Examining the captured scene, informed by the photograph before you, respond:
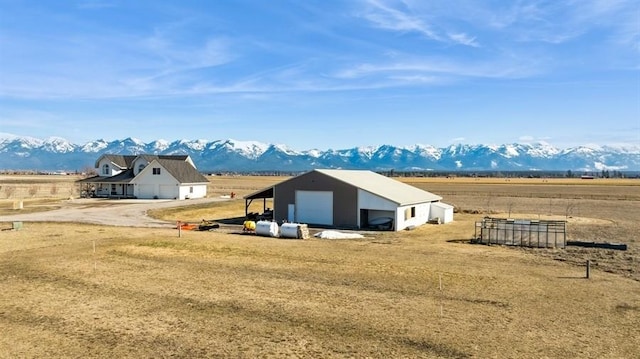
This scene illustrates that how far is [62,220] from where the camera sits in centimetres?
4584

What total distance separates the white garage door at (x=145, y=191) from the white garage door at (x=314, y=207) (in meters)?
35.4

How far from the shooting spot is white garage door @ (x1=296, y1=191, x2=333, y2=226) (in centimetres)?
4428

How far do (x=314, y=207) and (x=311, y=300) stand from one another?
26404 mm

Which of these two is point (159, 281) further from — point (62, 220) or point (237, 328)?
point (62, 220)

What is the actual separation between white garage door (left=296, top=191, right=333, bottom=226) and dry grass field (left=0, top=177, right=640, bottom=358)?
1057 cm

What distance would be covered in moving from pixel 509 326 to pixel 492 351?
7.99 ft

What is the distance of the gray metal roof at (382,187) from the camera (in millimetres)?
43125

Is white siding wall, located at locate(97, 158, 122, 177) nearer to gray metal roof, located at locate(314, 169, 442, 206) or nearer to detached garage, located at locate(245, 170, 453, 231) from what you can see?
detached garage, located at locate(245, 170, 453, 231)

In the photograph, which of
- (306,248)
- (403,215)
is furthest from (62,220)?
(403,215)

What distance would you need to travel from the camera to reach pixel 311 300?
18.6 metres

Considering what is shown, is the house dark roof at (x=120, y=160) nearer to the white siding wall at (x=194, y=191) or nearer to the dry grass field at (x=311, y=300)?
the white siding wall at (x=194, y=191)

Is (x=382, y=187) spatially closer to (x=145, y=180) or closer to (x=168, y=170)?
(x=168, y=170)

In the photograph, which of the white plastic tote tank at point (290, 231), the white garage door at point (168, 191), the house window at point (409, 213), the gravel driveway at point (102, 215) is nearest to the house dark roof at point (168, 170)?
the white garage door at point (168, 191)

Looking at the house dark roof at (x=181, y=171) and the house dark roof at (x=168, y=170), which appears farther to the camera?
the house dark roof at (x=168, y=170)
